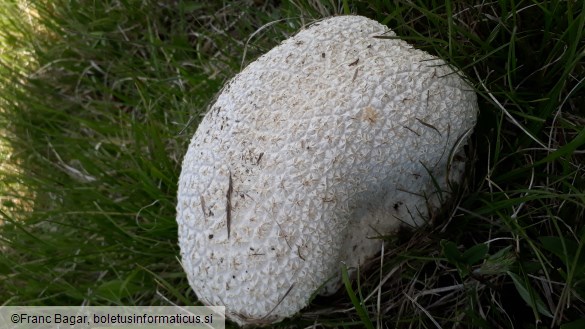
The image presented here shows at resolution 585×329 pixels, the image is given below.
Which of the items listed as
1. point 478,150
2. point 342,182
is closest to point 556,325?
point 478,150

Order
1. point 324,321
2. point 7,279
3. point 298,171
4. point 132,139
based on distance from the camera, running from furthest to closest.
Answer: point 132,139
point 7,279
point 324,321
point 298,171

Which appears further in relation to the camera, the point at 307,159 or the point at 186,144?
the point at 186,144

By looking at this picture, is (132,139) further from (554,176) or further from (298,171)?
(554,176)

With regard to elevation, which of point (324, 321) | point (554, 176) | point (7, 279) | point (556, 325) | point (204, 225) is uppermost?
point (204, 225)
